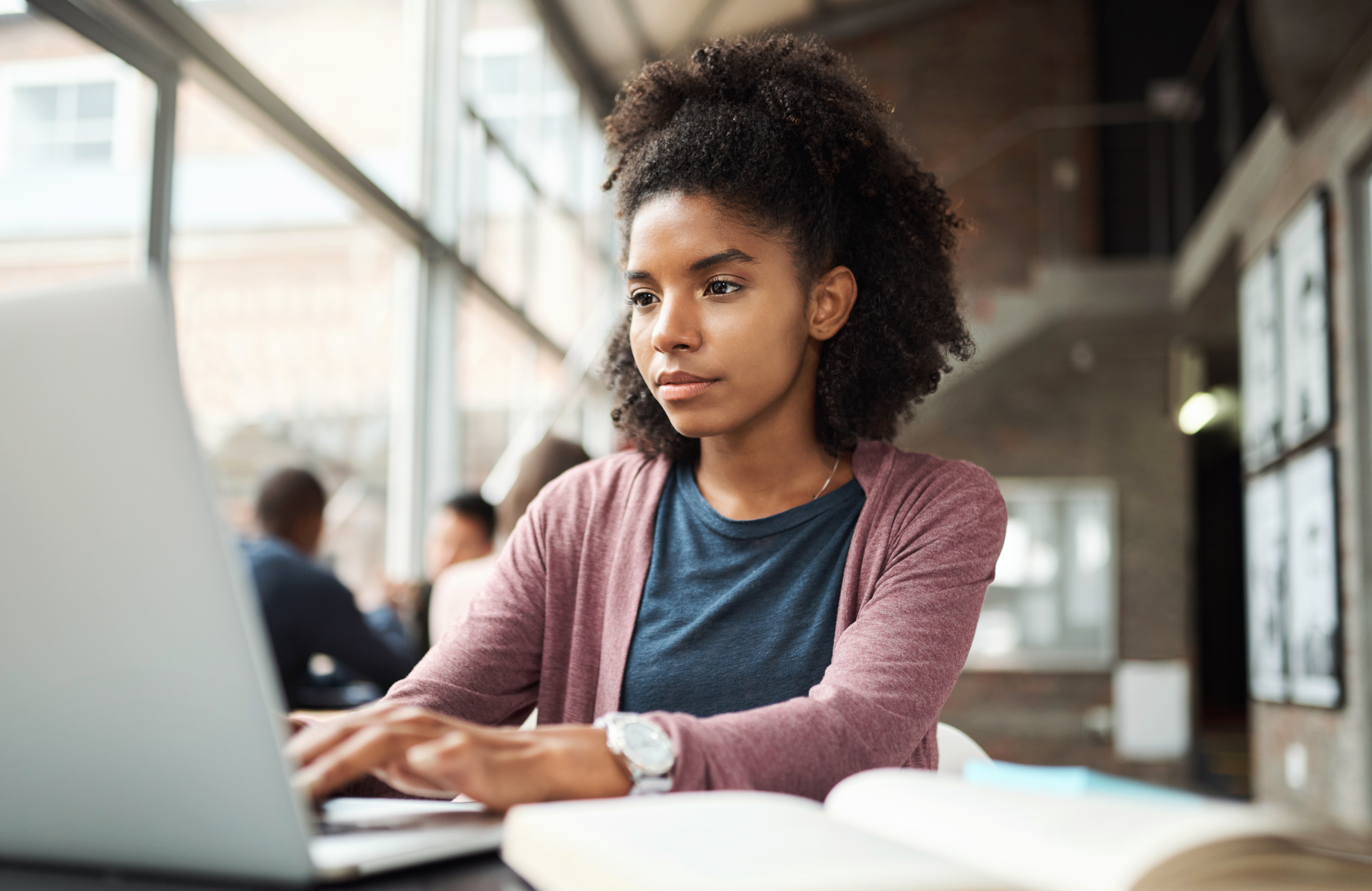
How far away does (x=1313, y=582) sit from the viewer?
4.26m

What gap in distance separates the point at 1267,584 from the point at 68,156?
475 cm

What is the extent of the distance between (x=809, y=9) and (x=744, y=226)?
8.07m

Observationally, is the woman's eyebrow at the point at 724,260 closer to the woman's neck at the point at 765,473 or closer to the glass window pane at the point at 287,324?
the woman's neck at the point at 765,473

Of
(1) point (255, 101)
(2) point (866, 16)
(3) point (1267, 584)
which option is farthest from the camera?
(2) point (866, 16)

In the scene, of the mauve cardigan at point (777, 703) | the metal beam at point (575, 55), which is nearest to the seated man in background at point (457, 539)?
the mauve cardigan at point (777, 703)

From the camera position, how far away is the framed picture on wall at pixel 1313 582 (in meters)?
3.99

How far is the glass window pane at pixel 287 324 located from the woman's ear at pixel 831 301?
2532 millimetres

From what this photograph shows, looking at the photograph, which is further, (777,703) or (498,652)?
(498,652)

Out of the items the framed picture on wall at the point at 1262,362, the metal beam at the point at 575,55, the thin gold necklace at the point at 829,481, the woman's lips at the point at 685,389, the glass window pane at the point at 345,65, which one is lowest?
the thin gold necklace at the point at 829,481

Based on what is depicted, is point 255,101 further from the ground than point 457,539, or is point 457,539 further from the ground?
point 255,101

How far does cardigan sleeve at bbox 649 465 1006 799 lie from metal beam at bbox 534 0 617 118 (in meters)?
6.02

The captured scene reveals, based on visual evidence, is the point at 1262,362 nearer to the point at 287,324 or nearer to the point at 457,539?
the point at 457,539

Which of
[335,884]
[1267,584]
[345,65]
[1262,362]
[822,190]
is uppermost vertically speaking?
[345,65]

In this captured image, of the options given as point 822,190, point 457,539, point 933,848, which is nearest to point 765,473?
point 822,190
